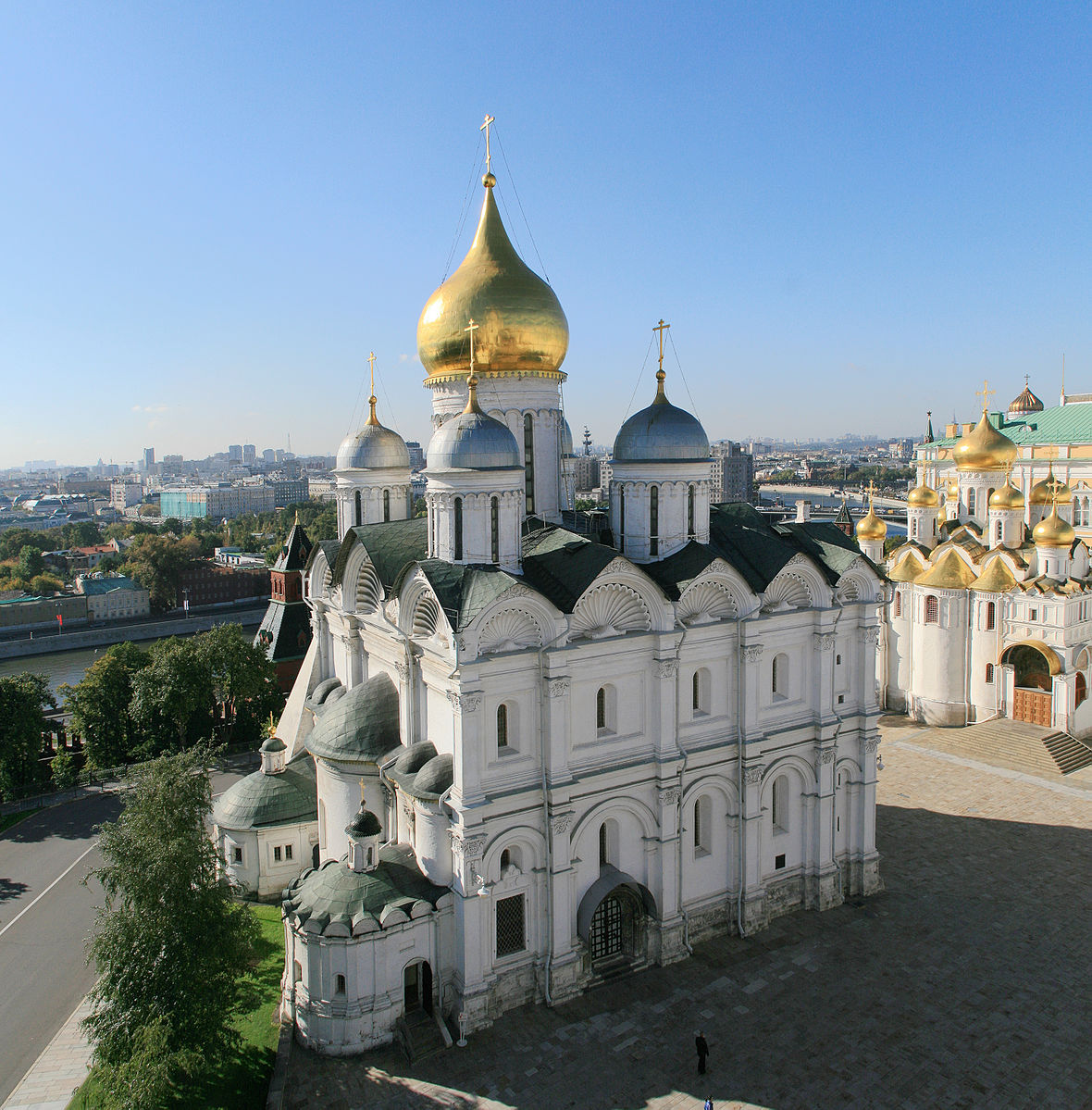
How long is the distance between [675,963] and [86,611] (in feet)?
178

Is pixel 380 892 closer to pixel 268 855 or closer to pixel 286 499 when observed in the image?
pixel 268 855

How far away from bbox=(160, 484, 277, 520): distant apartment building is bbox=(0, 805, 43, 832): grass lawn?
12678 cm

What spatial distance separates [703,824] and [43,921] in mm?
13874

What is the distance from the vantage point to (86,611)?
57094mm

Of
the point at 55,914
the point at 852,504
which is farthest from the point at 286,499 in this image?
→ the point at 55,914

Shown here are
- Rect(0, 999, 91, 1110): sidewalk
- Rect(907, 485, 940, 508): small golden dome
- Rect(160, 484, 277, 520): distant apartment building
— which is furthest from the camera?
Rect(160, 484, 277, 520): distant apartment building

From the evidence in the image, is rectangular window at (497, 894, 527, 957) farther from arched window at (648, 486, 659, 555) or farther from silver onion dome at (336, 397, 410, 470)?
silver onion dome at (336, 397, 410, 470)

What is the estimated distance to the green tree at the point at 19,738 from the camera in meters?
23.2

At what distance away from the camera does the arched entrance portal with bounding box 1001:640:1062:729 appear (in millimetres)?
26156

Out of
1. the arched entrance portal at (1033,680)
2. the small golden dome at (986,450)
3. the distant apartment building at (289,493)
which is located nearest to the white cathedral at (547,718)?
the arched entrance portal at (1033,680)

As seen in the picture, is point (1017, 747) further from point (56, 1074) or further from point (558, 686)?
point (56, 1074)

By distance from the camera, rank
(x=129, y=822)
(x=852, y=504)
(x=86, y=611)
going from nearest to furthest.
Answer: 1. (x=129, y=822)
2. (x=86, y=611)
3. (x=852, y=504)

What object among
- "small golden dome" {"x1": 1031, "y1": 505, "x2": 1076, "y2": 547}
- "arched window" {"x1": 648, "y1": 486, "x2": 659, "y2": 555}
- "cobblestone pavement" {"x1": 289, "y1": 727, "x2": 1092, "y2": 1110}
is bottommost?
"cobblestone pavement" {"x1": 289, "y1": 727, "x2": 1092, "y2": 1110}

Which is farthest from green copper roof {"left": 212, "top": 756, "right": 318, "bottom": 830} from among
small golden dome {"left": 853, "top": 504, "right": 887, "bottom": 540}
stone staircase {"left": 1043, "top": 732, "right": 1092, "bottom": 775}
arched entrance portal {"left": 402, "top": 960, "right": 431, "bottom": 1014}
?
stone staircase {"left": 1043, "top": 732, "right": 1092, "bottom": 775}
